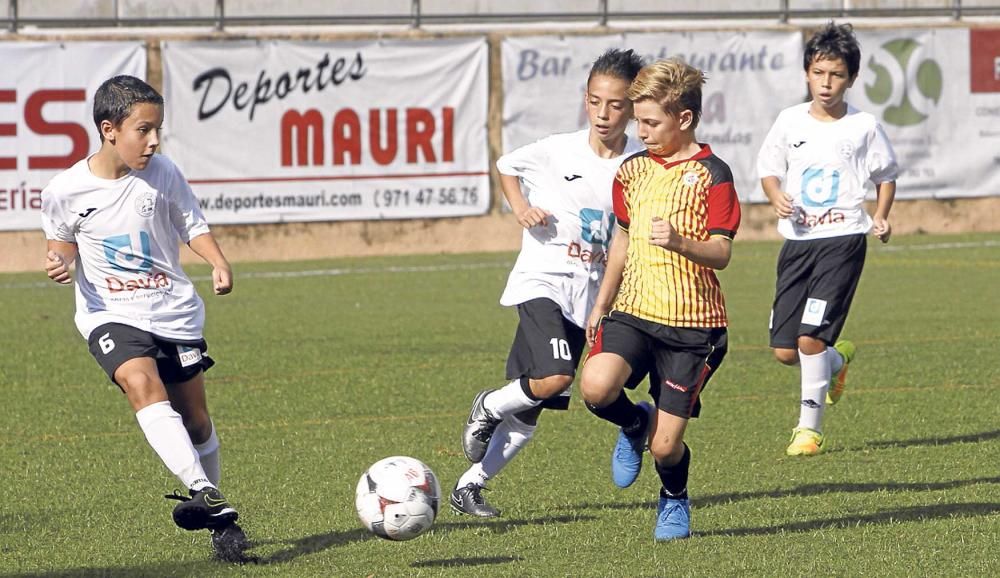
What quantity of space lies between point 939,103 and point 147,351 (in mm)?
16544

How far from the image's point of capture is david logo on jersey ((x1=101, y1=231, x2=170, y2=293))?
602 centimetres

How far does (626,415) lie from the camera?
6562mm

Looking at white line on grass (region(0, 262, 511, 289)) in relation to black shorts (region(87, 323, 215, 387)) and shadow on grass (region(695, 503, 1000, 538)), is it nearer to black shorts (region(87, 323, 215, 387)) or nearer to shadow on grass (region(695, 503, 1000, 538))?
black shorts (region(87, 323, 215, 387))

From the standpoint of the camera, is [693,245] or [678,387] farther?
[678,387]

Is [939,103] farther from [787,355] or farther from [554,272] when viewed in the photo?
[554,272]

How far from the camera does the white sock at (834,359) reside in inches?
332

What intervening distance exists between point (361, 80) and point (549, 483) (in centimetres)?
1240

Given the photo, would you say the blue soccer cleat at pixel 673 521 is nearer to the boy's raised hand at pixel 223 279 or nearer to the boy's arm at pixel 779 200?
the boy's raised hand at pixel 223 279

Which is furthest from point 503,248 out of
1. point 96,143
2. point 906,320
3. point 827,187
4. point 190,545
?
point 190,545

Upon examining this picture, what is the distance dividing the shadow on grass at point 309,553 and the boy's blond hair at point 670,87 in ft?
5.32

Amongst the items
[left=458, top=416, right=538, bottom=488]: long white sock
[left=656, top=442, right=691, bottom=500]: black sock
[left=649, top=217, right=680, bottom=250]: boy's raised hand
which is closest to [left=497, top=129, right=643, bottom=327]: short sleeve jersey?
[left=458, top=416, right=538, bottom=488]: long white sock

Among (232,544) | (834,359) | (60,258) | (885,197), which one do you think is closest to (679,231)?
(232,544)

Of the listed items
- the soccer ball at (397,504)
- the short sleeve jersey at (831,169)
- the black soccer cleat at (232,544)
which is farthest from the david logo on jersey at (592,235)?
the short sleeve jersey at (831,169)

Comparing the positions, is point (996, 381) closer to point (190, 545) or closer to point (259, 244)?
point (190, 545)
